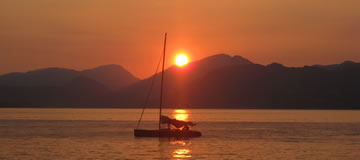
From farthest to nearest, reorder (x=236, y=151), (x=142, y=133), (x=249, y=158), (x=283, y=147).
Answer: (x=142, y=133) < (x=283, y=147) < (x=236, y=151) < (x=249, y=158)

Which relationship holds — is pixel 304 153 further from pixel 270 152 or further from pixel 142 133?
pixel 142 133

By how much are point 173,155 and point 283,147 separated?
18.6 metres

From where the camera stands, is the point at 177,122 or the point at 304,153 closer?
the point at 304,153

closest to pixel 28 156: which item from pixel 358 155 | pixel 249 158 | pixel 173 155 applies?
pixel 173 155

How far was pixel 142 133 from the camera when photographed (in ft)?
320

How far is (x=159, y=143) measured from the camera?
8781 centimetres

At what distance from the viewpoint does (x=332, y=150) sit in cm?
7700

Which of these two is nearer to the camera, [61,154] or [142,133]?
[61,154]

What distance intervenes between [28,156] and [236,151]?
82.5 feet

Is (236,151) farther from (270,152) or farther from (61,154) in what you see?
(61,154)

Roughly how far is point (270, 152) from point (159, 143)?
2078 centimetres

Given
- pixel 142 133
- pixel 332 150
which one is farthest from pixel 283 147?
pixel 142 133

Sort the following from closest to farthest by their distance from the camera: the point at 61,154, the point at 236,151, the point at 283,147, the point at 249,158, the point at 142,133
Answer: the point at 249,158
the point at 61,154
the point at 236,151
the point at 283,147
the point at 142,133

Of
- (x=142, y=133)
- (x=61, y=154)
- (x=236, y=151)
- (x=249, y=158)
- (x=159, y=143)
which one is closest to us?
(x=249, y=158)
